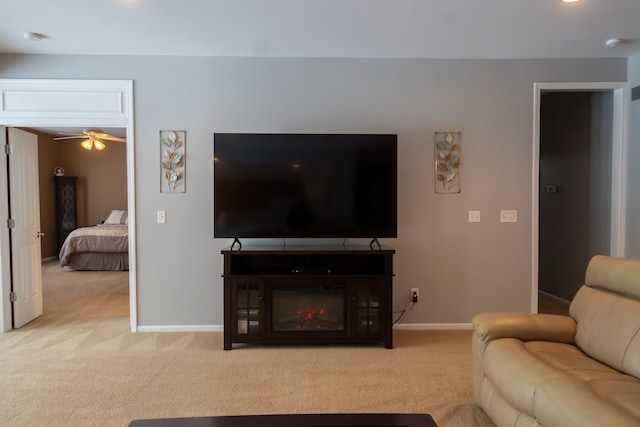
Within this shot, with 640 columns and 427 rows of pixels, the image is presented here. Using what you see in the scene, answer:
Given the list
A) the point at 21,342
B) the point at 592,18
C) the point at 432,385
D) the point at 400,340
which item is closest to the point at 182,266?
the point at 21,342

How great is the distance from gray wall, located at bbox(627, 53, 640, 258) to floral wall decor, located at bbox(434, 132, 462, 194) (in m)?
1.63

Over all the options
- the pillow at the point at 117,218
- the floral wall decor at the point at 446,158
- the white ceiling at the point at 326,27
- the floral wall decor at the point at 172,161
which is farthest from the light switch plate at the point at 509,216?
the pillow at the point at 117,218

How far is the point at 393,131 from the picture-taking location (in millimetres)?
3518

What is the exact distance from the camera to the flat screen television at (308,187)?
3156mm

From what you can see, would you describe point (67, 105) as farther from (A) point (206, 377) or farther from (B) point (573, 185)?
(B) point (573, 185)

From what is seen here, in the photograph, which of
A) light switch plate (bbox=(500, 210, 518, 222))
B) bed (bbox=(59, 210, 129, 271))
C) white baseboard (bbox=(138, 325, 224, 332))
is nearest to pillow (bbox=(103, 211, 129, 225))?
bed (bbox=(59, 210, 129, 271))

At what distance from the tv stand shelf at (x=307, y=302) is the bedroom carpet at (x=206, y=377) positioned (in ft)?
0.43

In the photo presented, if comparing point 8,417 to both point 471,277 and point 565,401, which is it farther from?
point 471,277

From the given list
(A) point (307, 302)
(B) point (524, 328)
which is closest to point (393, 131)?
(A) point (307, 302)

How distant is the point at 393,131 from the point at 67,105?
312cm

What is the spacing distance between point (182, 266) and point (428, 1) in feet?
10.0

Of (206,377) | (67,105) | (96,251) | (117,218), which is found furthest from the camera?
(117,218)

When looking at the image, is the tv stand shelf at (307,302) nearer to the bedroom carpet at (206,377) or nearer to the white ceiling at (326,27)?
the bedroom carpet at (206,377)

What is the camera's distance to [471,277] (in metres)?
3.58
